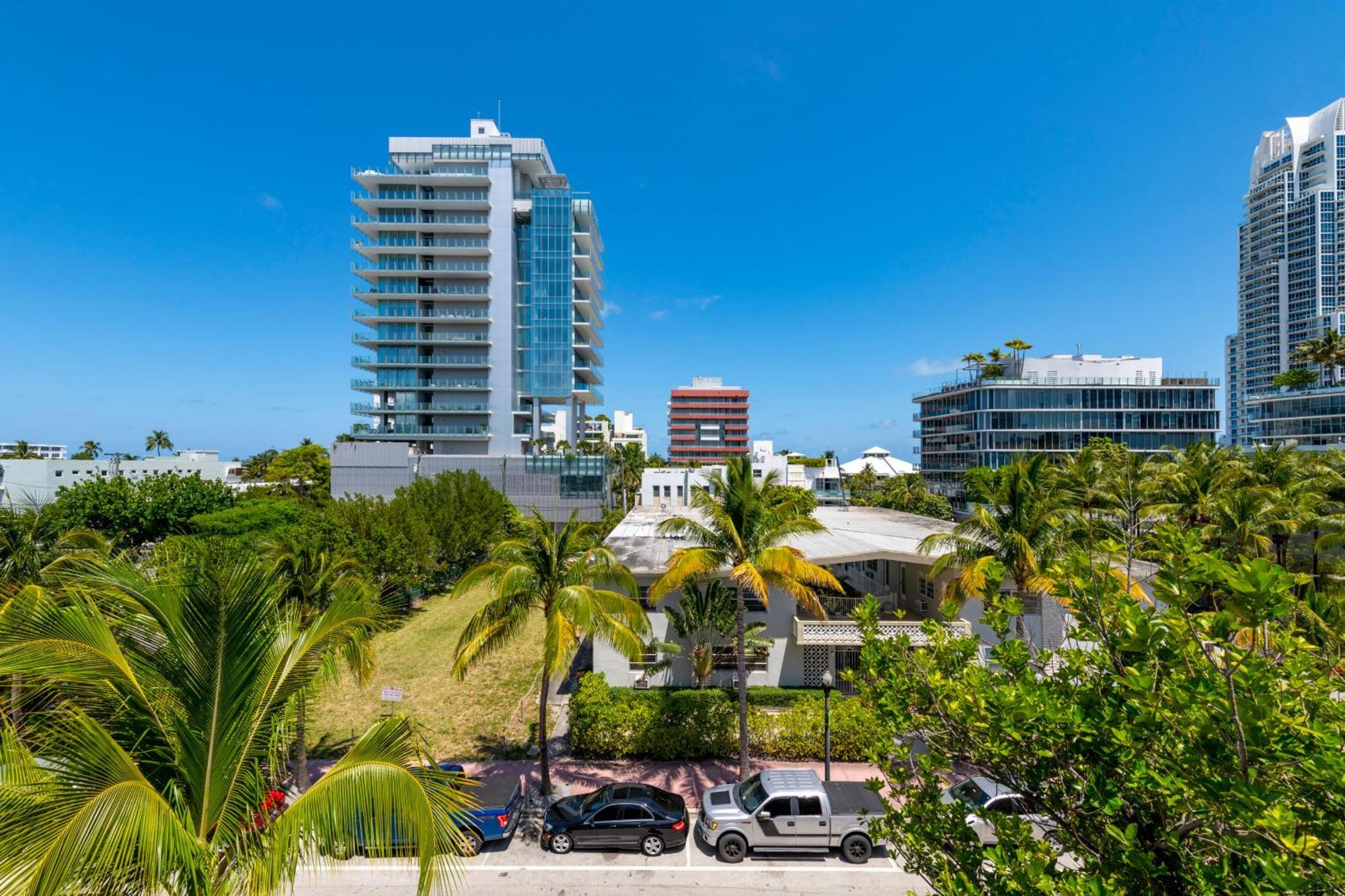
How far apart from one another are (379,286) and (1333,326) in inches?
6714

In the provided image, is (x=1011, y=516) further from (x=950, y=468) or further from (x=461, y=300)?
(x=950, y=468)

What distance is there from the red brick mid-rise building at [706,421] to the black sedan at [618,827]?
117199 millimetres

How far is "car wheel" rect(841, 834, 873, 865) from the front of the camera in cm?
1209

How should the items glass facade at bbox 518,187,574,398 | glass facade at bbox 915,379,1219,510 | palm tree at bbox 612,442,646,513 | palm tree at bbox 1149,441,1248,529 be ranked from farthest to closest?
glass facade at bbox 915,379,1219,510 < palm tree at bbox 612,442,646,513 < glass facade at bbox 518,187,574,398 < palm tree at bbox 1149,441,1248,529

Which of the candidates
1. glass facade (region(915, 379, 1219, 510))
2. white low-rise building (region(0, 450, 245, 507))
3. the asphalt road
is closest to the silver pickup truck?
the asphalt road

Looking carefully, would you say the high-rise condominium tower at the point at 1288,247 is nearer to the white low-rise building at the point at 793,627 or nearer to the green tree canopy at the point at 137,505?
the white low-rise building at the point at 793,627

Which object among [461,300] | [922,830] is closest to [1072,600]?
[922,830]

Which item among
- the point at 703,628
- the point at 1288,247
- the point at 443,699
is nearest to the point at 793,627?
the point at 703,628

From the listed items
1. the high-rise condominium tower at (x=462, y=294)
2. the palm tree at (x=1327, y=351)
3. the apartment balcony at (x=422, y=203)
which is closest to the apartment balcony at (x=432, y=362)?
the high-rise condominium tower at (x=462, y=294)

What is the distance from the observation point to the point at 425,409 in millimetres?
61375

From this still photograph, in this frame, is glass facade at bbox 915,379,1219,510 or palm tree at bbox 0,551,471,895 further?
glass facade at bbox 915,379,1219,510

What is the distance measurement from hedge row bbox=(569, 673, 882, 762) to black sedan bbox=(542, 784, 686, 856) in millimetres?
3447

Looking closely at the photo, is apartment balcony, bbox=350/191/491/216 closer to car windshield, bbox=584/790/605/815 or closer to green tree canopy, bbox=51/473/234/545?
green tree canopy, bbox=51/473/234/545

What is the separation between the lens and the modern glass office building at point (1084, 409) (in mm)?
71062
